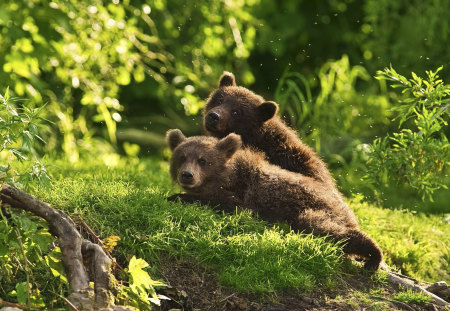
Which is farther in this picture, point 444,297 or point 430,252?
point 430,252

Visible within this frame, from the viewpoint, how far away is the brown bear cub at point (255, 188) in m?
5.60

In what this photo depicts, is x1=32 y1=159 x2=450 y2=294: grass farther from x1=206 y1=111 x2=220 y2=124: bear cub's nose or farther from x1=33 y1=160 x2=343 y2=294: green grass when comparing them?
x1=206 y1=111 x2=220 y2=124: bear cub's nose

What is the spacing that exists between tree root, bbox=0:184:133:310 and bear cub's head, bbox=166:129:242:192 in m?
1.65

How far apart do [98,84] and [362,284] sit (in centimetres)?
623

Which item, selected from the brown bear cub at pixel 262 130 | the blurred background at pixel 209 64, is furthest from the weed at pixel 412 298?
the blurred background at pixel 209 64

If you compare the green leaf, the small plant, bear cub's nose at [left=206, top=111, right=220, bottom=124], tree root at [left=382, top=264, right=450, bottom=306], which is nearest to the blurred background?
bear cub's nose at [left=206, top=111, right=220, bottom=124]

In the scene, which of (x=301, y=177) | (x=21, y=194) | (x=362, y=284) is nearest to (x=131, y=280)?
(x=21, y=194)

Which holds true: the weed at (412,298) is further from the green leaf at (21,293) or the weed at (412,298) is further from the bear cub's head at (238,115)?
the green leaf at (21,293)

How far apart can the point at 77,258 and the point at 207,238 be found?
45.2 inches

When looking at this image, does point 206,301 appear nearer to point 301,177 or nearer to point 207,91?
point 301,177

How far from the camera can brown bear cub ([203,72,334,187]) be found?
650 cm

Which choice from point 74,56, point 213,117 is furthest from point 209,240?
point 74,56

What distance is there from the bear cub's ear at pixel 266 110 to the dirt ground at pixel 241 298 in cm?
217

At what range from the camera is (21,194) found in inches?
173
